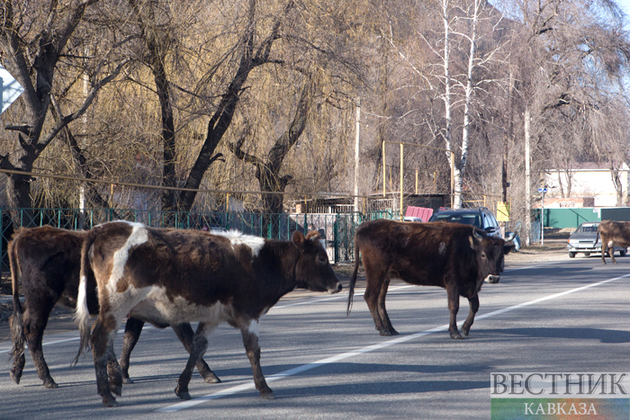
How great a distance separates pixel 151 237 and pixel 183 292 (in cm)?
59

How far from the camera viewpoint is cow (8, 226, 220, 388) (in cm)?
658

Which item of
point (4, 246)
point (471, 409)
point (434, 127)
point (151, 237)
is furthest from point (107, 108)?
point (434, 127)

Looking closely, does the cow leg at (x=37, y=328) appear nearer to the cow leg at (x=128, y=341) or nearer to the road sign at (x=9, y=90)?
the cow leg at (x=128, y=341)

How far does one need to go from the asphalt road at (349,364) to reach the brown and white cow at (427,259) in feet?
2.20

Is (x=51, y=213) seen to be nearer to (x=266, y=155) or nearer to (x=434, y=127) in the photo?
(x=266, y=155)

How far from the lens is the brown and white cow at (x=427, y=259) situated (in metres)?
9.70

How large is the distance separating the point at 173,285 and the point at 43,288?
62.2 inches

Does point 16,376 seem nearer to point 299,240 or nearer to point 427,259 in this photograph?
point 299,240

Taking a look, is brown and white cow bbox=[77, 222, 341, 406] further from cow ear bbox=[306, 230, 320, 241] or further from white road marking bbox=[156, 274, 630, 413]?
cow ear bbox=[306, 230, 320, 241]

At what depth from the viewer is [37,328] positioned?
21.6ft

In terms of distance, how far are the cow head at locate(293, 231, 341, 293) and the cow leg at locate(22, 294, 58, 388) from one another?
254 centimetres

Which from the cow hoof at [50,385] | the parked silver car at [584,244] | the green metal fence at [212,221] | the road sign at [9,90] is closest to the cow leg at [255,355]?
the cow hoof at [50,385]

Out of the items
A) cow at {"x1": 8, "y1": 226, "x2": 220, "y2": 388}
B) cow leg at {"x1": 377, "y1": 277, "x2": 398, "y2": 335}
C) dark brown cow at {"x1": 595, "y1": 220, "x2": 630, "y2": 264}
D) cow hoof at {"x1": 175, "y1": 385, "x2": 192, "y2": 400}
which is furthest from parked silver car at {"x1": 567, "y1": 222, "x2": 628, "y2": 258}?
cow hoof at {"x1": 175, "y1": 385, "x2": 192, "y2": 400}

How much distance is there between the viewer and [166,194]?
55.9ft
